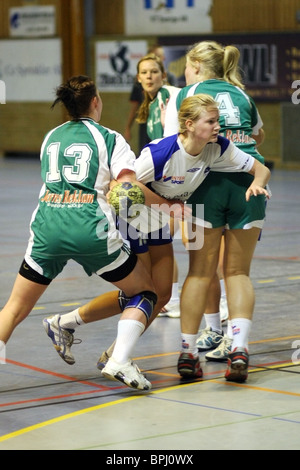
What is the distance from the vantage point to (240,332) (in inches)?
218

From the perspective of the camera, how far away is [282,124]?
19.3 m

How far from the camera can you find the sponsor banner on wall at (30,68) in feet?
75.1

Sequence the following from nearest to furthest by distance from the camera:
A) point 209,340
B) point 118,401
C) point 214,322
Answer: point 118,401
point 209,340
point 214,322

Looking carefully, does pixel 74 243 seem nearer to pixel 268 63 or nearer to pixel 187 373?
pixel 187 373

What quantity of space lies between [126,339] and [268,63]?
14815 mm

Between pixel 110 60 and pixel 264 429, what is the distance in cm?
1810

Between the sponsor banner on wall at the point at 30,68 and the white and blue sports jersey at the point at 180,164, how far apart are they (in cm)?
1753

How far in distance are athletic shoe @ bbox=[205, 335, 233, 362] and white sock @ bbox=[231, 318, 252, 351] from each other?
427 millimetres

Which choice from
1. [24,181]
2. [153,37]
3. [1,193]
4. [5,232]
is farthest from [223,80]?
[153,37]

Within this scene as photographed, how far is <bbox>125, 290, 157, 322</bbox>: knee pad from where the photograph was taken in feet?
17.5

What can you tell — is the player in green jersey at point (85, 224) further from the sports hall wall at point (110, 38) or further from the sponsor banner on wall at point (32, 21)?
the sponsor banner on wall at point (32, 21)

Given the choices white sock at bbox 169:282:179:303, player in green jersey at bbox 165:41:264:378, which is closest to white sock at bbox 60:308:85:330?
player in green jersey at bbox 165:41:264:378

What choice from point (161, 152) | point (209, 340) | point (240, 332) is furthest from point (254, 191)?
point (209, 340)

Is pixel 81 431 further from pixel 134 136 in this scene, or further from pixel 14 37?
pixel 14 37
